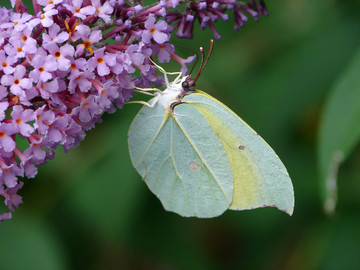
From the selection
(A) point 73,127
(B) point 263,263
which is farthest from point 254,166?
(B) point 263,263

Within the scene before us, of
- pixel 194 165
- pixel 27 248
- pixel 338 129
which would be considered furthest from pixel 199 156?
pixel 27 248

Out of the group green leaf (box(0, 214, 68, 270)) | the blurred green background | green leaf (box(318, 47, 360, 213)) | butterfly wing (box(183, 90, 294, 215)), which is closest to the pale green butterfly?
butterfly wing (box(183, 90, 294, 215))

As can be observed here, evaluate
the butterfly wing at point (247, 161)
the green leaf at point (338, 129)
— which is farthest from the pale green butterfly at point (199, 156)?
the green leaf at point (338, 129)

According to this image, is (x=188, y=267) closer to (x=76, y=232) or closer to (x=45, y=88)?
(x=76, y=232)

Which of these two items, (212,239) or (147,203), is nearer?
(147,203)

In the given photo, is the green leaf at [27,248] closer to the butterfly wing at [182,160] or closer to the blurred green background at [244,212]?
the blurred green background at [244,212]
